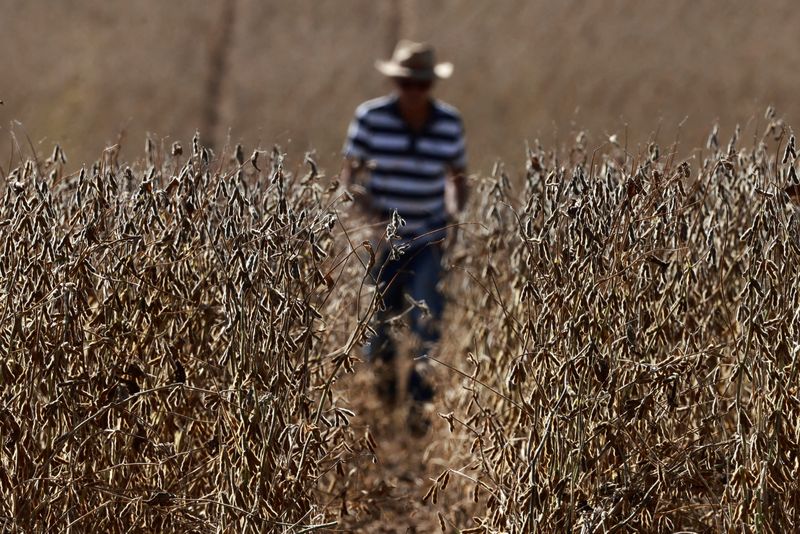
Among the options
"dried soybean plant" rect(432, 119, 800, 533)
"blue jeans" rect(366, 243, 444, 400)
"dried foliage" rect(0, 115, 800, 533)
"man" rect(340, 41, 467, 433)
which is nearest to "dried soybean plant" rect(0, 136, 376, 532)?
"dried foliage" rect(0, 115, 800, 533)

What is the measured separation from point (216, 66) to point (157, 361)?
17997 mm

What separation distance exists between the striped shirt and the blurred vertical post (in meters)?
10.5

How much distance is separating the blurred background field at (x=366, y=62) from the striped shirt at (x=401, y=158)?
905 centimetres

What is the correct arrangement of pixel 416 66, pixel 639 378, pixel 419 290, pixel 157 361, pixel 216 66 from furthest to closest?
pixel 216 66 < pixel 416 66 < pixel 419 290 < pixel 157 361 < pixel 639 378

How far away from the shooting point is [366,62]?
782 inches

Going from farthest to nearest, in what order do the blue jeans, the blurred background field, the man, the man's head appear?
1. the blurred background field
2. the man's head
3. the man
4. the blue jeans

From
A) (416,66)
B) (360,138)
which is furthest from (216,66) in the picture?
(360,138)

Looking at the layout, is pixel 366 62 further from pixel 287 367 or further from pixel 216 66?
pixel 287 367

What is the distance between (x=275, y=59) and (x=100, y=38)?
10.1ft

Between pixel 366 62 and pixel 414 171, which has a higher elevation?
pixel 414 171

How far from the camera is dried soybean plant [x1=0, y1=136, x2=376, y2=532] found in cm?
288

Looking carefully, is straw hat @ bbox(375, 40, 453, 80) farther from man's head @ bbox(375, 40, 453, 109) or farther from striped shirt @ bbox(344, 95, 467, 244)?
striped shirt @ bbox(344, 95, 467, 244)

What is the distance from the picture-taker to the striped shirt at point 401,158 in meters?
5.97

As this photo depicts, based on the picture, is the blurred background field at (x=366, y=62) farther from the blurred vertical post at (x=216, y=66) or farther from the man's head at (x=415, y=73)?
the man's head at (x=415, y=73)
